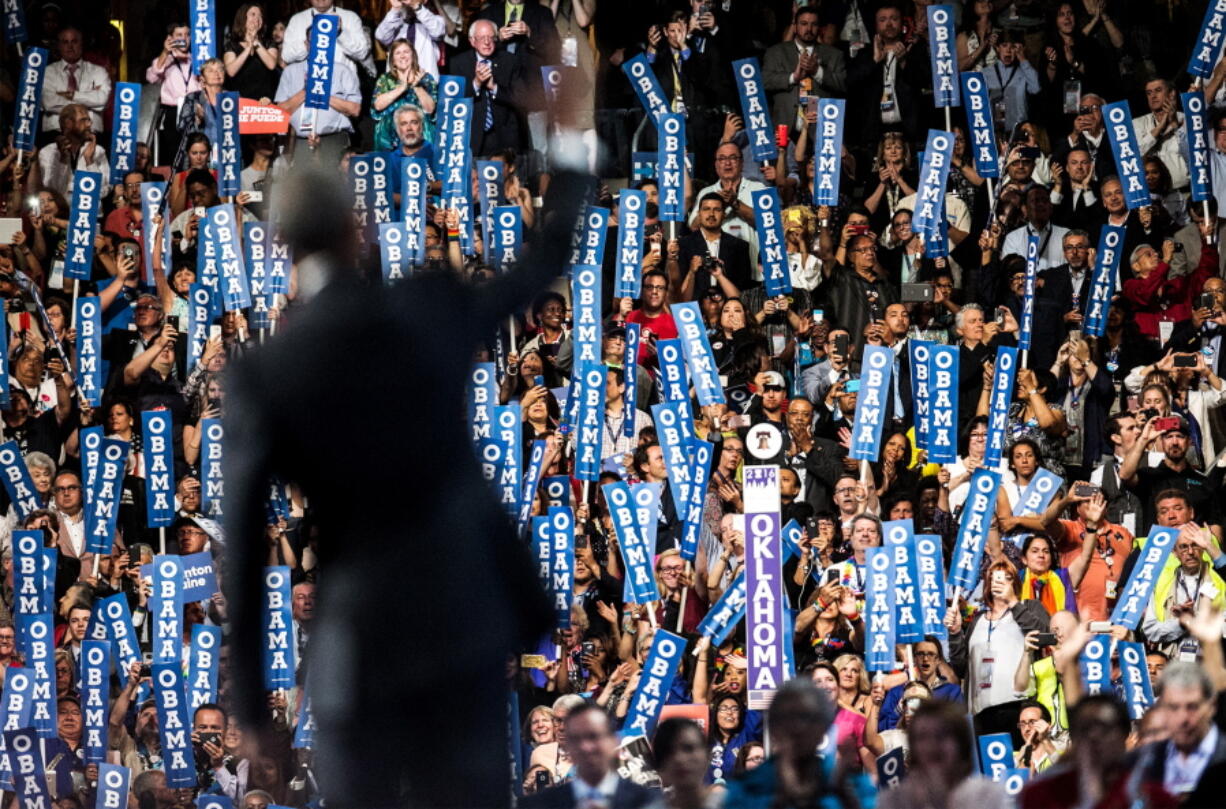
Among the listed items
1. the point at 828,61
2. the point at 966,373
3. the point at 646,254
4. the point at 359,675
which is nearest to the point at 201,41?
the point at 646,254

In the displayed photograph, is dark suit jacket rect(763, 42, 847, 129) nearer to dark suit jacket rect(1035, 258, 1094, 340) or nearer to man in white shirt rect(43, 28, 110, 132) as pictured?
dark suit jacket rect(1035, 258, 1094, 340)

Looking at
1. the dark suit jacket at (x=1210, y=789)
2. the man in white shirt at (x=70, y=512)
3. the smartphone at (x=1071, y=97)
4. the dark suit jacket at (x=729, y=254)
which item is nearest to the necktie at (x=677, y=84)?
the dark suit jacket at (x=729, y=254)

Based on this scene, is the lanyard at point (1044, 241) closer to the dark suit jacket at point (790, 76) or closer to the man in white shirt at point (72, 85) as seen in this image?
the dark suit jacket at point (790, 76)

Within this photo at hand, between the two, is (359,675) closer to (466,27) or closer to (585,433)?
(585,433)

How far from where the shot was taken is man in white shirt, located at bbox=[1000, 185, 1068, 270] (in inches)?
476

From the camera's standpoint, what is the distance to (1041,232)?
12156 millimetres

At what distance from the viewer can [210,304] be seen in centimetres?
1175

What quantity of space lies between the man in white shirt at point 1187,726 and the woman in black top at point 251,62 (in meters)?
10.3

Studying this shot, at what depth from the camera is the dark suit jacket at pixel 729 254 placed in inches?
477

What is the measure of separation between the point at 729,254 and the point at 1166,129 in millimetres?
2668

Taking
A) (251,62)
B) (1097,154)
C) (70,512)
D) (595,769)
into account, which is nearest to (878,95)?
(1097,154)

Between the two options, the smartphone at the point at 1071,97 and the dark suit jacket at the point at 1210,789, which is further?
the smartphone at the point at 1071,97

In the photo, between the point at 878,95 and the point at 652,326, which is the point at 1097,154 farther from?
the point at 652,326

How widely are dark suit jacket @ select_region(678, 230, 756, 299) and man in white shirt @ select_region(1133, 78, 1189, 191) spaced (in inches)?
93.4
